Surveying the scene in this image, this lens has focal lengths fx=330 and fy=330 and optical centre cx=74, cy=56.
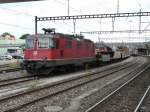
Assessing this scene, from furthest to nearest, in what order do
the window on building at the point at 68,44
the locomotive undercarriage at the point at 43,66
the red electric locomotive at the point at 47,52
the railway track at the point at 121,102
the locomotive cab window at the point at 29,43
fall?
the window on building at the point at 68,44
the locomotive cab window at the point at 29,43
the red electric locomotive at the point at 47,52
the locomotive undercarriage at the point at 43,66
the railway track at the point at 121,102

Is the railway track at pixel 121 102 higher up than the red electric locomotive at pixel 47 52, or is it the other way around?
the red electric locomotive at pixel 47 52

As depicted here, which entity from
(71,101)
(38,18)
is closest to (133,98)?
(71,101)

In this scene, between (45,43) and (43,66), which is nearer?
(43,66)

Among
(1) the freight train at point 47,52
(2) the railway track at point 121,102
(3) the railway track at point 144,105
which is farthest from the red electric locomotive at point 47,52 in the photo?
(3) the railway track at point 144,105

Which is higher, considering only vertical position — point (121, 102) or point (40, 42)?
point (40, 42)

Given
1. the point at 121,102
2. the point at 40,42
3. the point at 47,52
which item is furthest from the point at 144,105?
the point at 40,42

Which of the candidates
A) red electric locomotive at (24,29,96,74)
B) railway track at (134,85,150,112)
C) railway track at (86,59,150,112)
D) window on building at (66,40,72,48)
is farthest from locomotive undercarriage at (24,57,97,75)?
railway track at (134,85,150,112)

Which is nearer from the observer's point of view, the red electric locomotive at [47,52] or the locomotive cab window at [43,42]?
the red electric locomotive at [47,52]

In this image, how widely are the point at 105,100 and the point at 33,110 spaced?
320cm

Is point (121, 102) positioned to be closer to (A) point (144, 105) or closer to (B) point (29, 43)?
(A) point (144, 105)

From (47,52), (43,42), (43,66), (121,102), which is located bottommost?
(121,102)

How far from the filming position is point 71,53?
26.7 metres

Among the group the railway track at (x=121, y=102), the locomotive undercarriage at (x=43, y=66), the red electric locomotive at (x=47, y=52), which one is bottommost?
A: the railway track at (x=121, y=102)

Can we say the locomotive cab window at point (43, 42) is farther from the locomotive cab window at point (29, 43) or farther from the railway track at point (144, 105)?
the railway track at point (144, 105)
